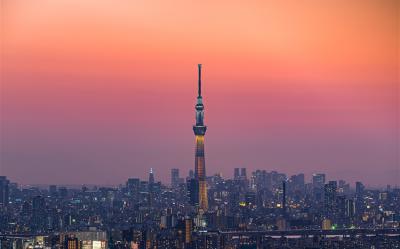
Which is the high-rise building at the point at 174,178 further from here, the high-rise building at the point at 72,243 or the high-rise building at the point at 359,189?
the high-rise building at the point at 72,243

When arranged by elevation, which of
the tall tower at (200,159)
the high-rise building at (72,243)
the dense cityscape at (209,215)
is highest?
the tall tower at (200,159)

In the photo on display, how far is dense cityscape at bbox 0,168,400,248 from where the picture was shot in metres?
13.4

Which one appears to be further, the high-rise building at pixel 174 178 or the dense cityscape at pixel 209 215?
the high-rise building at pixel 174 178

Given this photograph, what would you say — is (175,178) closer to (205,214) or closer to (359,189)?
(205,214)

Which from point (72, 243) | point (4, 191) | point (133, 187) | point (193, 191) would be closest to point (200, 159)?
point (193, 191)

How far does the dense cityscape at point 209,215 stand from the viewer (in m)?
13.4

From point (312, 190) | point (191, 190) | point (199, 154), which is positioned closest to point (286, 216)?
point (312, 190)

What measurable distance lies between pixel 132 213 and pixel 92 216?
22.4 inches

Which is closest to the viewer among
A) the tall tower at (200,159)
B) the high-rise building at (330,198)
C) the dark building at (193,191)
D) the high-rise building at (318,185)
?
the high-rise building at (318,185)

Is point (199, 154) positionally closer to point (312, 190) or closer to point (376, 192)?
point (312, 190)

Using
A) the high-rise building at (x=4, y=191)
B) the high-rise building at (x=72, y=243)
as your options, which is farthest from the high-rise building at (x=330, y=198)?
the high-rise building at (x=72, y=243)

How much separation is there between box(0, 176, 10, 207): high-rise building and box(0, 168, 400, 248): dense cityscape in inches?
0.5

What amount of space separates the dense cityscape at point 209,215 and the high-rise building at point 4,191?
13 millimetres

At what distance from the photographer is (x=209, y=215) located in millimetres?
17094
